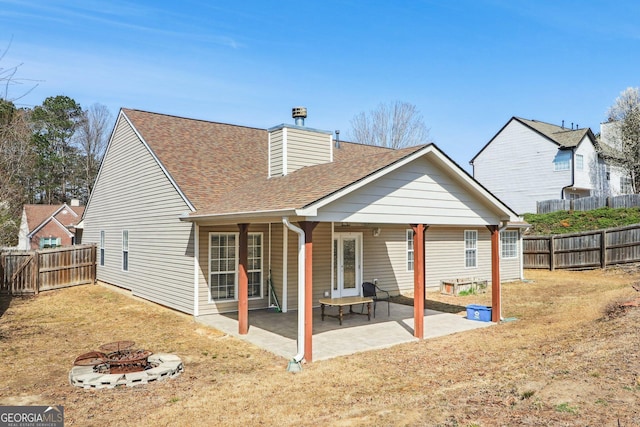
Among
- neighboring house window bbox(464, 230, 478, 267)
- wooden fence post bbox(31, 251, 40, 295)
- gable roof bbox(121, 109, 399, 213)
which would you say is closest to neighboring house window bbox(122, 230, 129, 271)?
Answer: wooden fence post bbox(31, 251, 40, 295)

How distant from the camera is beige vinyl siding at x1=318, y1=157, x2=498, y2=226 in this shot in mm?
8703

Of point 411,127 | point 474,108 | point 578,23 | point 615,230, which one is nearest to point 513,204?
point 474,108

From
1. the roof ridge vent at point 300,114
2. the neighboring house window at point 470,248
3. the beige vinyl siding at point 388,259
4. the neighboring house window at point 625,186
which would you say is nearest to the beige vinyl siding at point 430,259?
the beige vinyl siding at point 388,259

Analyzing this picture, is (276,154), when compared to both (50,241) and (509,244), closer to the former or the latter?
(509,244)

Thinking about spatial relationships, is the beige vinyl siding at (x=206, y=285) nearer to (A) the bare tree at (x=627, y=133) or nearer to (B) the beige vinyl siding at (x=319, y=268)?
(B) the beige vinyl siding at (x=319, y=268)

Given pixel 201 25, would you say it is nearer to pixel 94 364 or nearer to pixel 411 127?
pixel 94 364

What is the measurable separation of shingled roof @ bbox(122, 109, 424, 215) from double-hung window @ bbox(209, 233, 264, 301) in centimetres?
124

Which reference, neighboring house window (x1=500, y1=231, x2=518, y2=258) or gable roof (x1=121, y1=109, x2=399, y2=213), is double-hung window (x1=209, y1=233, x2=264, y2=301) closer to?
gable roof (x1=121, y1=109, x2=399, y2=213)

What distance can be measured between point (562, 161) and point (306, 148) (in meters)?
23.8

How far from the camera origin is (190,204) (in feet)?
38.8

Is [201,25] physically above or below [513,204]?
above

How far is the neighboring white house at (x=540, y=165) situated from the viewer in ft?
98.4

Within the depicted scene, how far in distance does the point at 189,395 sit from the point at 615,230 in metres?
20.4

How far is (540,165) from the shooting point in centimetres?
3114
